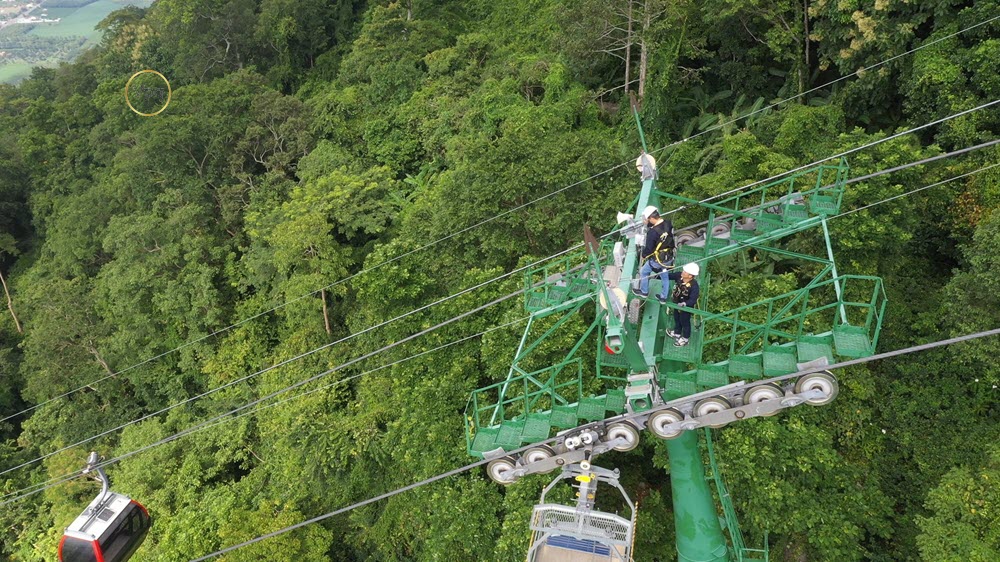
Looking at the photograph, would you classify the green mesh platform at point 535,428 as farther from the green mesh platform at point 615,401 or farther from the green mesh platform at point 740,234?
the green mesh platform at point 740,234

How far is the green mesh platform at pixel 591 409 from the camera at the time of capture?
307 inches

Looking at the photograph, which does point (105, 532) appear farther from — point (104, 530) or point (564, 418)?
point (564, 418)

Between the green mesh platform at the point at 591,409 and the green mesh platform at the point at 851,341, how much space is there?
2774mm

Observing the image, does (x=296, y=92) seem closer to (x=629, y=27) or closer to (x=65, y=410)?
(x=65, y=410)

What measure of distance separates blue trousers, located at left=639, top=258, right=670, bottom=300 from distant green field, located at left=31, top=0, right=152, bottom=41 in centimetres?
12417

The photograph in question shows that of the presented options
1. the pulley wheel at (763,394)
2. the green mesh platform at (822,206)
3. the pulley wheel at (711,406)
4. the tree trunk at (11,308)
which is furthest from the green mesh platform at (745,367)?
the tree trunk at (11,308)

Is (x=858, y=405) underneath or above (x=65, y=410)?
underneath

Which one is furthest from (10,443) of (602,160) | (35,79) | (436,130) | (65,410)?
(35,79)

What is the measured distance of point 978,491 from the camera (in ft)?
33.1

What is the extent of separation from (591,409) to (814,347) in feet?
8.83

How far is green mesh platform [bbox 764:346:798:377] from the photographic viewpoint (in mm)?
7121

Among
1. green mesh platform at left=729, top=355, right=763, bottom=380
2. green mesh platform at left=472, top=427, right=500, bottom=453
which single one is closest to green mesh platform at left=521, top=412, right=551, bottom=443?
green mesh platform at left=472, top=427, right=500, bottom=453

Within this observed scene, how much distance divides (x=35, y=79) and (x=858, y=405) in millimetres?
64086

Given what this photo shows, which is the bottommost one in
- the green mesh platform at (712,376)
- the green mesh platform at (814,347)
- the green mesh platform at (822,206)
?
the green mesh platform at (712,376)
